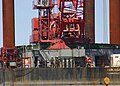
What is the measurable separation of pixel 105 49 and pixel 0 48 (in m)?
15.7

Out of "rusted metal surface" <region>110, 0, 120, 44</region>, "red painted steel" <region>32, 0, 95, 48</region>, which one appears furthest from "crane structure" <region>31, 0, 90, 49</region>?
"rusted metal surface" <region>110, 0, 120, 44</region>

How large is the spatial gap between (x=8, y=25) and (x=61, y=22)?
12.8 meters

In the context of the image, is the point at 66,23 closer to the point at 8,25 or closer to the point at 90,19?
the point at 90,19

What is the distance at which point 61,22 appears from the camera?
74250 mm

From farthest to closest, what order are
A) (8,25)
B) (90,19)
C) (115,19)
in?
(90,19), (8,25), (115,19)

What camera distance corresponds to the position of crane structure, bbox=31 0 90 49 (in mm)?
73688

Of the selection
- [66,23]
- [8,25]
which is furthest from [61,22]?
[8,25]

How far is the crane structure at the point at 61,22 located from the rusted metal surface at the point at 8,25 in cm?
922

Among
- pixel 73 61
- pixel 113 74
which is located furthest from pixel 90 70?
pixel 73 61

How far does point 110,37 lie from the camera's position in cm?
6347

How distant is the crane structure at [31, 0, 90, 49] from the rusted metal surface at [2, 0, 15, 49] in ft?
30.2

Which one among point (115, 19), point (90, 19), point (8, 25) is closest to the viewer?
point (115, 19)

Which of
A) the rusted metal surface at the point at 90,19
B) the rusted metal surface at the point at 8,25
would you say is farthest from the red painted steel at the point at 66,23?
the rusted metal surface at the point at 8,25

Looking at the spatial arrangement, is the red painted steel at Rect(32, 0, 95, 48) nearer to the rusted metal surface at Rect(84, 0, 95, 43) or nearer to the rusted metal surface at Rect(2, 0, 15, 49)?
the rusted metal surface at Rect(84, 0, 95, 43)
